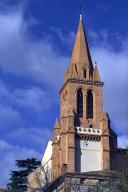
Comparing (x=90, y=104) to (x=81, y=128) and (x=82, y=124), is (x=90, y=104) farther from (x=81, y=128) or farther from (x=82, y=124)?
(x=81, y=128)

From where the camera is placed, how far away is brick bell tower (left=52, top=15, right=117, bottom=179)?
65.1 metres

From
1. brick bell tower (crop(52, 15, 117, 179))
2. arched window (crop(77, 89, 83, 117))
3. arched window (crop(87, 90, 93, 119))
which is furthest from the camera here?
arched window (crop(87, 90, 93, 119))

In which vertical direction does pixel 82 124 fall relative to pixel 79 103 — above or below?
below

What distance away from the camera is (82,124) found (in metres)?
68.2

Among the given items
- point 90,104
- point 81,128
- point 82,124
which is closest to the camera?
point 81,128

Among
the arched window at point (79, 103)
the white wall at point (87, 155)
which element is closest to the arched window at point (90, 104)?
the arched window at point (79, 103)

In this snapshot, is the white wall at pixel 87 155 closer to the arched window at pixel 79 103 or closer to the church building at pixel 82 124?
the church building at pixel 82 124

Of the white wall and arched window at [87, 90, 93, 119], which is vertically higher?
arched window at [87, 90, 93, 119]

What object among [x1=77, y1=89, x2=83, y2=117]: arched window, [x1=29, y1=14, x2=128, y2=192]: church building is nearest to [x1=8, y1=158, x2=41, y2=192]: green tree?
[x1=29, y1=14, x2=128, y2=192]: church building

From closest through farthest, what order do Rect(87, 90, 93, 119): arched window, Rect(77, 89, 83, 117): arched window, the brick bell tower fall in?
the brick bell tower
Rect(77, 89, 83, 117): arched window
Rect(87, 90, 93, 119): arched window

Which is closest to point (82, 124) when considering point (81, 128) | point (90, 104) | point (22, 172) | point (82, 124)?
point (82, 124)

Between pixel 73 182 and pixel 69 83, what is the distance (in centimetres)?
3299

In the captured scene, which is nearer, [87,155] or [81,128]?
[87,155]

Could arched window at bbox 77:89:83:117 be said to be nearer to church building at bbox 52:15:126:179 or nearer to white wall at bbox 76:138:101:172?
church building at bbox 52:15:126:179
